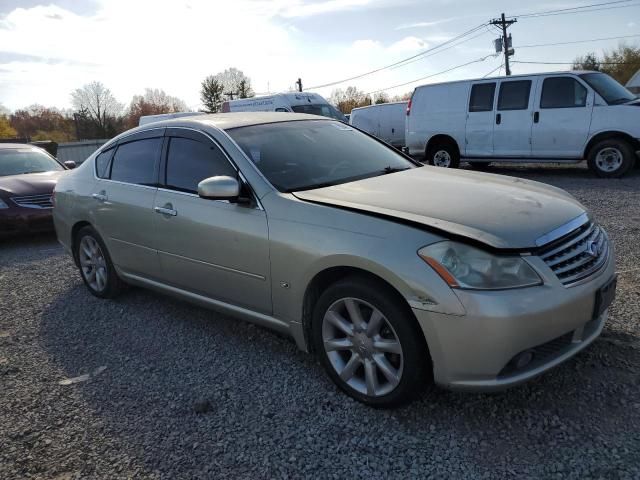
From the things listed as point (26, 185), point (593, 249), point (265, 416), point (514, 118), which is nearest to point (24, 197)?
point (26, 185)

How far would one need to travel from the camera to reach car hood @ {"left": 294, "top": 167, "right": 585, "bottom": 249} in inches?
102

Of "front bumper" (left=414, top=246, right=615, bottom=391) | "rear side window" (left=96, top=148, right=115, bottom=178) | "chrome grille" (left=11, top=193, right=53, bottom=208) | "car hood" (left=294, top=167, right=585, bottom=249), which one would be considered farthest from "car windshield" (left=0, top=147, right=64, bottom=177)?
"front bumper" (left=414, top=246, right=615, bottom=391)

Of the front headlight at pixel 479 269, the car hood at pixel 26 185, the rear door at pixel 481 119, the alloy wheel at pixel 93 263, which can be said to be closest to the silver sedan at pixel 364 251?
the front headlight at pixel 479 269

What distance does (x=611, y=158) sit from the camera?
10023 millimetres

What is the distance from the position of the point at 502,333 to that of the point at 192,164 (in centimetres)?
249

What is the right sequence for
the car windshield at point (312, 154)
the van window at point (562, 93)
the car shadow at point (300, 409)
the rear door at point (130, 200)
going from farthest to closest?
1. the van window at point (562, 93)
2. the rear door at point (130, 200)
3. the car windshield at point (312, 154)
4. the car shadow at point (300, 409)

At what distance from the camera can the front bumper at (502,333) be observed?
238cm

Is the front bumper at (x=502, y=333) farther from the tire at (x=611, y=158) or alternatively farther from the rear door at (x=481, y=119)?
the rear door at (x=481, y=119)

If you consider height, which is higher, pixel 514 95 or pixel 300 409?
pixel 514 95

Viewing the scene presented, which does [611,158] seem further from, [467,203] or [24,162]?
[24,162]

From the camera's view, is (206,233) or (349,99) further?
(349,99)

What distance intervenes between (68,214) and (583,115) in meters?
9.11

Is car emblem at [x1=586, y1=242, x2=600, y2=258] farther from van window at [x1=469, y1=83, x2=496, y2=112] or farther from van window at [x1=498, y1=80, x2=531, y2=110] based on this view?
van window at [x1=469, y1=83, x2=496, y2=112]

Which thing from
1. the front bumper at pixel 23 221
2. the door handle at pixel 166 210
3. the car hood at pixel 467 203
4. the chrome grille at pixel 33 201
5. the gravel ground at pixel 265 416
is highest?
the car hood at pixel 467 203
